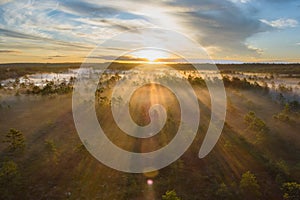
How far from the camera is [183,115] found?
11547mm

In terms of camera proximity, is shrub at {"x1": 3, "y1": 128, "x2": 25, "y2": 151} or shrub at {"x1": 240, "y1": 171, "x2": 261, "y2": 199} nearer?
shrub at {"x1": 240, "y1": 171, "x2": 261, "y2": 199}

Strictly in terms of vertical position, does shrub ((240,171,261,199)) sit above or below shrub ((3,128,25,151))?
below

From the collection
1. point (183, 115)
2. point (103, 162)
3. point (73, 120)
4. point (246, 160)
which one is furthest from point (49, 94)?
point (246, 160)

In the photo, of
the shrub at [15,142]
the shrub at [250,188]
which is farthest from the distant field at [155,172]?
the shrub at [15,142]

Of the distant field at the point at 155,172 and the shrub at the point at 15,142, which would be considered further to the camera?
the shrub at the point at 15,142

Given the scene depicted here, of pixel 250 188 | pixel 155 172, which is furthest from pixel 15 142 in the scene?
pixel 250 188

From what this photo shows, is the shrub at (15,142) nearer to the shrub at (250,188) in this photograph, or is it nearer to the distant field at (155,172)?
the distant field at (155,172)

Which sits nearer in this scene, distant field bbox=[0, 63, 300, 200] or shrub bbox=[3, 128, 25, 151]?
distant field bbox=[0, 63, 300, 200]

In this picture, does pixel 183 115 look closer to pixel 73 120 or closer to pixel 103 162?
pixel 73 120

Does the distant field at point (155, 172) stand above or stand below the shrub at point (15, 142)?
below

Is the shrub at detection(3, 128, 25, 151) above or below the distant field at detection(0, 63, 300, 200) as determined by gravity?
above

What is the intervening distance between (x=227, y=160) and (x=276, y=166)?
3.92 feet

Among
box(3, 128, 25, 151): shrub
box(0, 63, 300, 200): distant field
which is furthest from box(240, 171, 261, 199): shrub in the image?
box(3, 128, 25, 151): shrub

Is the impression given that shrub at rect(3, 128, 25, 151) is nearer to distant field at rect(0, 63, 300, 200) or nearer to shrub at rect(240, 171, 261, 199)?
distant field at rect(0, 63, 300, 200)
